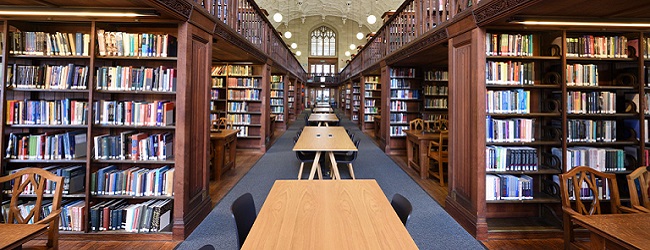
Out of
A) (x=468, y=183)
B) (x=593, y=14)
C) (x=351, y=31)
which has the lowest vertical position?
(x=468, y=183)

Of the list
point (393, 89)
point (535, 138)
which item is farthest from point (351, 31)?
point (535, 138)

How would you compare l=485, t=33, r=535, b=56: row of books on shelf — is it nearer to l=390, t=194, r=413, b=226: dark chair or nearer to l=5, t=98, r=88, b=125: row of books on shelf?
l=390, t=194, r=413, b=226: dark chair

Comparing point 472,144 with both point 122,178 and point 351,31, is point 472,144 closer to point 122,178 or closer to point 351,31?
point 122,178

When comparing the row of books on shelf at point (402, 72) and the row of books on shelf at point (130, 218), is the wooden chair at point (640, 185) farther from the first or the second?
the row of books on shelf at point (402, 72)

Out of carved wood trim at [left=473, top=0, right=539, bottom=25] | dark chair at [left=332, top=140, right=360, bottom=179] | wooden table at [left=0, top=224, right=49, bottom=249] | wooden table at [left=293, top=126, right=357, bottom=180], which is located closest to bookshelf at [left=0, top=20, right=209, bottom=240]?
wooden table at [left=0, top=224, right=49, bottom=249]

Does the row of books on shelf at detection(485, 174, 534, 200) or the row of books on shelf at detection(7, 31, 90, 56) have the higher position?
the row of books on shelf at detection(7, 31, 90, 56)

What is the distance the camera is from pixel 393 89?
283 inches

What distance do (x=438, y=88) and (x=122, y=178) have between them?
Answer: 602cm

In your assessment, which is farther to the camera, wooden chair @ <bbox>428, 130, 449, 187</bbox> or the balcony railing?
wooden chair @ <bbox>428, 130, 449, 187</bbox>

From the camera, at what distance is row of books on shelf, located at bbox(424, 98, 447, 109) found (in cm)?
686

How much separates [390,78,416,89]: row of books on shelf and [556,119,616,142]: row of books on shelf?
4.12 meters

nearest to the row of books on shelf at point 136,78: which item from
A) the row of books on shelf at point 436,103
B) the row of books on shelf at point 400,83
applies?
the row of books on shelf at point 400,83

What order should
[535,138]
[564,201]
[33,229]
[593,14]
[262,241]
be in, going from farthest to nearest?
[535,138] → [593,14] → [564,201] → [33,229] → [262,241]

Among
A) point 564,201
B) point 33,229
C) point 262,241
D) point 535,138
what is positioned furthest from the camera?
point 535,138
